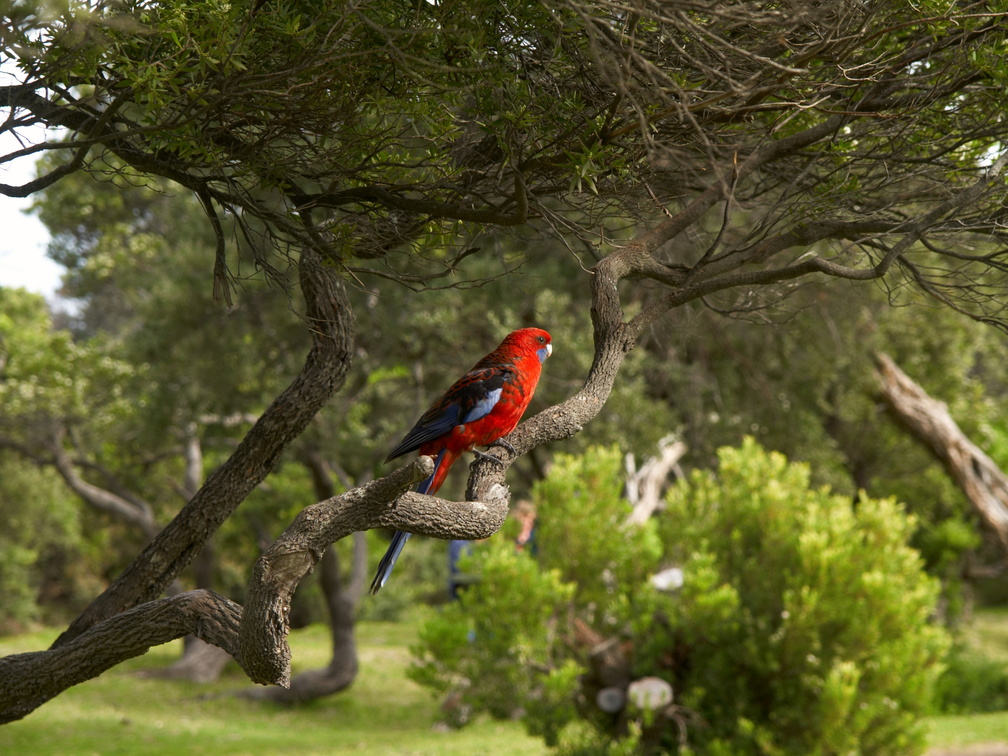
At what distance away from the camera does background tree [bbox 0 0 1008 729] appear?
2.43 meters

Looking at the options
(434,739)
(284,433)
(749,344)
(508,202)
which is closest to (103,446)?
(434,739)

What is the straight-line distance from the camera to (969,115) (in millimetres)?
3633

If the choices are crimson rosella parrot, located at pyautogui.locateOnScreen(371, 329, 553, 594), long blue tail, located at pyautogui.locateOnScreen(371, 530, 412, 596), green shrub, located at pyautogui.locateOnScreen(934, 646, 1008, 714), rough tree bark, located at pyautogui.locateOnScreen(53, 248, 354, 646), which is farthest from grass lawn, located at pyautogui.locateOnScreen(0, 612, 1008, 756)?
long blue tail, located at pyautogui.locateOnScreen(371, 530, 412, 596)

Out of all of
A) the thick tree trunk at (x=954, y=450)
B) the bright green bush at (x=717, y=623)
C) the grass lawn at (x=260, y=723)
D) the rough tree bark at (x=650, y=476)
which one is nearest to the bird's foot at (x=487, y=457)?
the bright green bush at (x=717, y=623)

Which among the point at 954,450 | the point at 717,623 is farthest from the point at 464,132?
the point at 954,450

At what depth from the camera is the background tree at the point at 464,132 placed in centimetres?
243

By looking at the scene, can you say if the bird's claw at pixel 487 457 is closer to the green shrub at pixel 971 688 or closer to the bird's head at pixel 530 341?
the bird's head at pixel 530 341

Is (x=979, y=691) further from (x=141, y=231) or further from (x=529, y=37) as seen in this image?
(x=141, y=231)

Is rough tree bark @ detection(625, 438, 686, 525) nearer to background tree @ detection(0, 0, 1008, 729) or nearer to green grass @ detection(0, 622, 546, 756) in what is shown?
green grass @ detection(0, 622, 546, 756)

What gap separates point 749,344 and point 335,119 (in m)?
9.97

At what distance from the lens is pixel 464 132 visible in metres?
3.16

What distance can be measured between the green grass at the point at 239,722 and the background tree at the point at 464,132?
6391 mm

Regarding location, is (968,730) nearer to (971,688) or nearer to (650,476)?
(971,688)

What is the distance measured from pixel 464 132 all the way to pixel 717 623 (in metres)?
5.12
